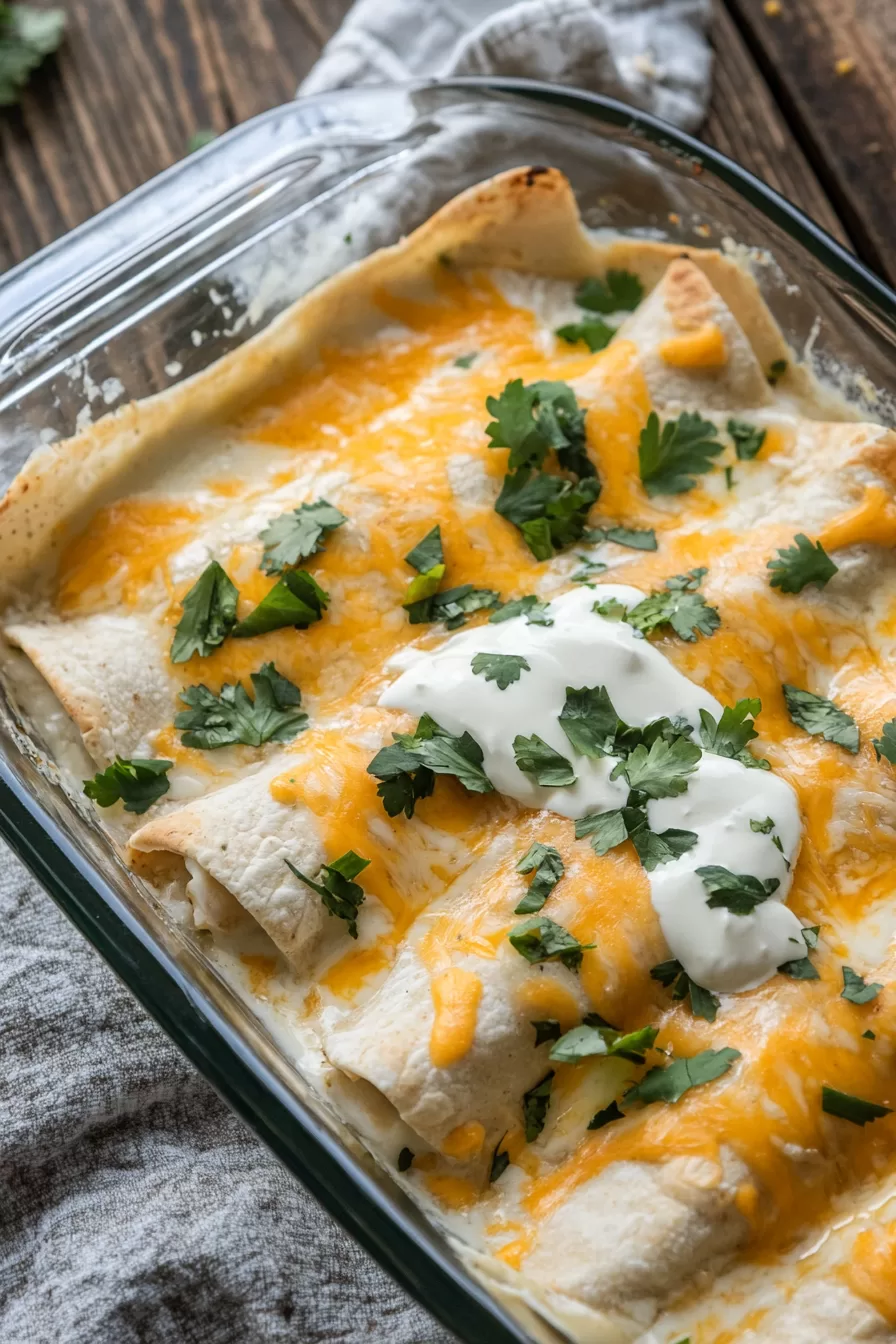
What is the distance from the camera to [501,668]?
2066mm

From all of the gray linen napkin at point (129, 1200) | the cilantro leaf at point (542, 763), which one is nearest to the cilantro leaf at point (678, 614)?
the cilantro leaf at point (542, 763)

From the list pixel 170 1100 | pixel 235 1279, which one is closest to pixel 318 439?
pixel 170 1100

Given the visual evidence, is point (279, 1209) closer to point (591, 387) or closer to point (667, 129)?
point (591, 387)

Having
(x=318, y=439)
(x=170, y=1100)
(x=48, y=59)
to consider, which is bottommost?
(x=170, y=1100)

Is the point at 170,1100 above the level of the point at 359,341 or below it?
below

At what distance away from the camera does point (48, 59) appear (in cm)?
327

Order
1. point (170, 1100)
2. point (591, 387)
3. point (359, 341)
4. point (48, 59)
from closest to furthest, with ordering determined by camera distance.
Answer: point (170, 1100), point (591, 387), point (359, 341), point (48, 59)

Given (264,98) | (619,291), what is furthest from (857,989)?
(264,98)

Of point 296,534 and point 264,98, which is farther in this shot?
point 264,98

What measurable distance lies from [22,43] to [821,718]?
255 centimetres

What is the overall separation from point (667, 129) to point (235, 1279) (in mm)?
2281

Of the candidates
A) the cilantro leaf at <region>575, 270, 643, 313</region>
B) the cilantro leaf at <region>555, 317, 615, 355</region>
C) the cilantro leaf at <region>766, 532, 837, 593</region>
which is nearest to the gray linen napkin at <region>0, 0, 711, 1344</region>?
the cilantro leaf at <region>766, 532, 837, 593</region>

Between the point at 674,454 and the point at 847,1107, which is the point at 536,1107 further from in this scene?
the point at 674,454

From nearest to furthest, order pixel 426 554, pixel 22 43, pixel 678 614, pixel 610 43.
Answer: pixel 678 614
pixel 426 554
pixel 610 43
pixel 22 43
